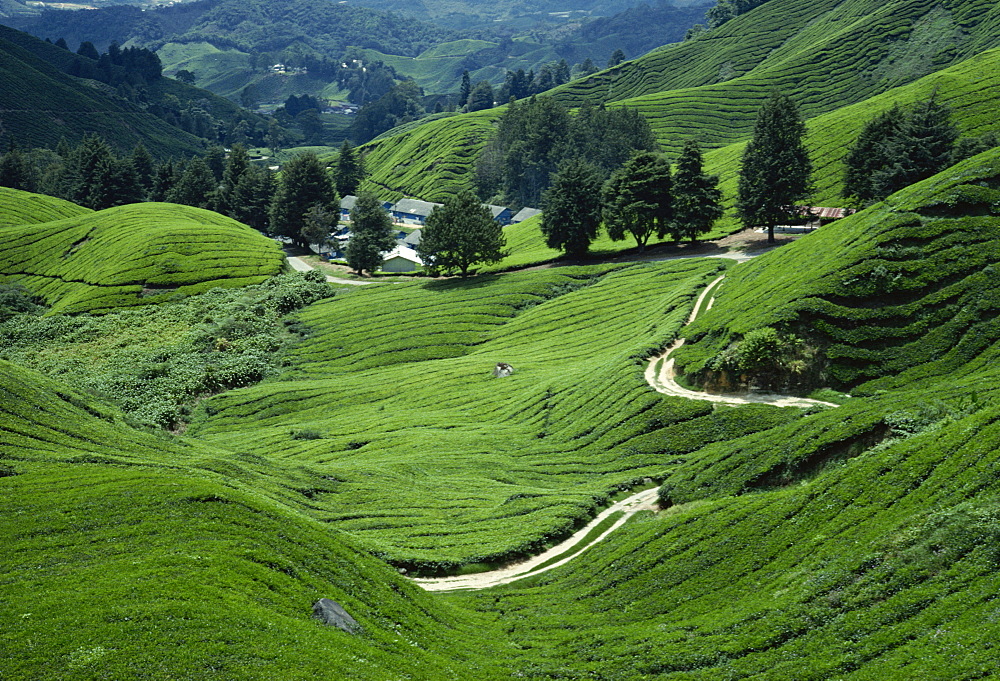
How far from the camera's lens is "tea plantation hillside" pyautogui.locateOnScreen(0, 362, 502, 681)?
21125 mm

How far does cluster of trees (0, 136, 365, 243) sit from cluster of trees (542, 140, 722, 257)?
63.9m

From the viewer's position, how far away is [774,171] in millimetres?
88125

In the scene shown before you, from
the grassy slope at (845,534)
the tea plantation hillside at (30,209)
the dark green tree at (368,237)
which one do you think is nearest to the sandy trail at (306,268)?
the dark green tree at (368,237)

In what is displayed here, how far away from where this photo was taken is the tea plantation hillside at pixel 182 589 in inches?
832

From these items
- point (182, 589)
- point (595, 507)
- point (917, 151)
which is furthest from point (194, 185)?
point (182, 589)

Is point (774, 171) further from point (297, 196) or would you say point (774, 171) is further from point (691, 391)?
point (297, 196)

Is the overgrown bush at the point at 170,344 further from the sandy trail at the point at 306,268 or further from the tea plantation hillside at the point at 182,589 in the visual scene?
the tea plantation hillside at the point at 182,589

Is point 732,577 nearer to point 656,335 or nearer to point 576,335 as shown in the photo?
point 656,335

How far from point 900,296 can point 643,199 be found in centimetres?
5402

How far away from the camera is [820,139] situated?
121000 millimetres

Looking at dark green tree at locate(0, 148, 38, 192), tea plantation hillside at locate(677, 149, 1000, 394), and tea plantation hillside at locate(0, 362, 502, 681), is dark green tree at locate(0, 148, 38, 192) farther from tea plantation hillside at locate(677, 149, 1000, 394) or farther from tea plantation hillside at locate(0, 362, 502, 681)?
tea plantation hillside at locate(677, 149, 1000, 394)

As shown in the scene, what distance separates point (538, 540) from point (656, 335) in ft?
100

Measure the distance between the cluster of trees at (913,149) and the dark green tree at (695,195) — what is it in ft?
61.9

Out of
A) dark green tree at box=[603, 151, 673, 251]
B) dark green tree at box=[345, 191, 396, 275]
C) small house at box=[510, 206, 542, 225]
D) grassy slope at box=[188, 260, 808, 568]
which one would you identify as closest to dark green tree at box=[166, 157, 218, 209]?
dark green tree at box=[345, 191, 396, 275]
